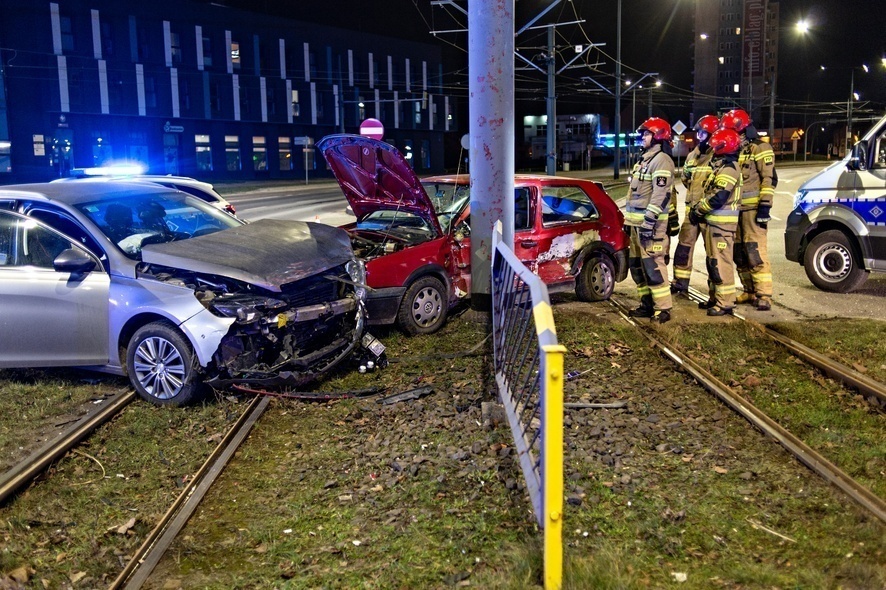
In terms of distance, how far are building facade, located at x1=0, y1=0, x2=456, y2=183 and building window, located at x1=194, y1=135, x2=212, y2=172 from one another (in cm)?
7

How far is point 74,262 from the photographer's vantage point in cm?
586

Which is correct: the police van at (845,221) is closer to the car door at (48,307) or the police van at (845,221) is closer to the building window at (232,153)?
the car door at (48,307)

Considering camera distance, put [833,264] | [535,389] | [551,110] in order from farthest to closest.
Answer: [551,110] < [833,264] < [535,389]

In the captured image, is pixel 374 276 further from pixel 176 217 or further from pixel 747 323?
pixel 747 323

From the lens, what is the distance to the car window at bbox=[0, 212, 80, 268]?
6.16 meters

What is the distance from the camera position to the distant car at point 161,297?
5629mm

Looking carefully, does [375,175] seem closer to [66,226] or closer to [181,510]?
[66,226]

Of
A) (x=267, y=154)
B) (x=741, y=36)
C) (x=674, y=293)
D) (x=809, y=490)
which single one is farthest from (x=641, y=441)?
(x=741, y=36)

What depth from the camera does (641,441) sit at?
493 centimetres

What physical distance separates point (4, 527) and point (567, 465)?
9.97 ft

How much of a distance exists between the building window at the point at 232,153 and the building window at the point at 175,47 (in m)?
6.05

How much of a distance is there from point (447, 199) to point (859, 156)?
5.00m

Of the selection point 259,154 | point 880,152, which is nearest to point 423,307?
point 880,152

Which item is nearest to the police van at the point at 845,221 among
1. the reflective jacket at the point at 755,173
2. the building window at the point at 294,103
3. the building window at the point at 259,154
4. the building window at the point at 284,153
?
the reflective jacket at the point at 755,173
